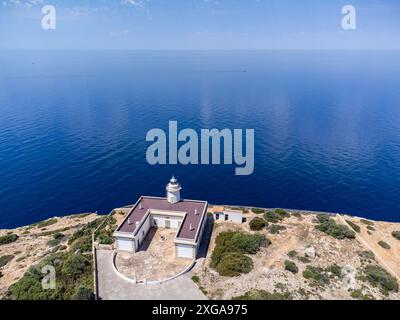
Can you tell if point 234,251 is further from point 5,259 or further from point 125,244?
point 5,259

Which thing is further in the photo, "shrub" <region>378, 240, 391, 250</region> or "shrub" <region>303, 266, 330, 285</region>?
"shrub" <region>378, 240, 391, 250</region>

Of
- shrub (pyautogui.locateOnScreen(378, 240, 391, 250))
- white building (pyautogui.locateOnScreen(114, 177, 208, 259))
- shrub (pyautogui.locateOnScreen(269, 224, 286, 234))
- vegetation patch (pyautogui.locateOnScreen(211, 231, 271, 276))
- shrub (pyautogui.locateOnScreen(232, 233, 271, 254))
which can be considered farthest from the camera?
shrub (pyautogui.locateOnScreen(269, 224, 286, 234))

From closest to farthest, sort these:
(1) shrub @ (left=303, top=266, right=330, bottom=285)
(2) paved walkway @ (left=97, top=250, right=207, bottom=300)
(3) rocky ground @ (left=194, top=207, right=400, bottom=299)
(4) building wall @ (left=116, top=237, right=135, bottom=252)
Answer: (2) paved walkway @ (left=97, top=250, right=207, bottom=300)
(3) rocky ground @ (left=194, top=207, right=400, bottom=299)
(1) shrub @ (left=303, top=266, right=330, bottom=285)
(4) building wall @ (left=116, top=237, right=135, bottom=252)

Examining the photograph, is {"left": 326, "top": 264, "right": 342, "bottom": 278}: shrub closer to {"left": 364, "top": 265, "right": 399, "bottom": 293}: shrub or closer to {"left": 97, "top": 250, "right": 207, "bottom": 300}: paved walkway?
{"left": 364, "top": 265, "right": 399, "bottom": 293}: shrub

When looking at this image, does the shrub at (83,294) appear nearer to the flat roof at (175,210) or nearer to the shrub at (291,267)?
the flat roof at (175,210)

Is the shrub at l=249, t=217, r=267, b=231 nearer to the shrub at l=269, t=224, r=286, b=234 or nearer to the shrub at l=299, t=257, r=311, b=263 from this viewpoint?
the shrub at l=269, t=224, r=286, b=234

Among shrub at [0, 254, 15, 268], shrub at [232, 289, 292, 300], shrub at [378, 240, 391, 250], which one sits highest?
shrub at [378, 240, 391, 250]

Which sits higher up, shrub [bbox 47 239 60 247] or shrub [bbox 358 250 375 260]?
shrub [bbox 358 250 375 260]

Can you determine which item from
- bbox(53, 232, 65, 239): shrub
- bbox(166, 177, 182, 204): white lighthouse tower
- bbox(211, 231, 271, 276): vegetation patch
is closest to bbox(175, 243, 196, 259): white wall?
bbox(211, 231, 271, 276): vegetation patch

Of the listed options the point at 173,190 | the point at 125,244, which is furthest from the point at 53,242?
the point at 173,190
